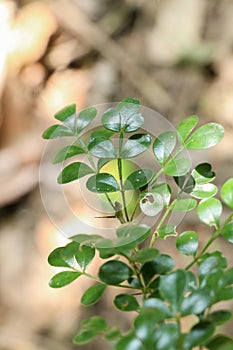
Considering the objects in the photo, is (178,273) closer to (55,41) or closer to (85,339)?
(85,339)

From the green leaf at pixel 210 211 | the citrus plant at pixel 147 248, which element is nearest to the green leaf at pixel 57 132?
the citrus plant at pixel 147 248

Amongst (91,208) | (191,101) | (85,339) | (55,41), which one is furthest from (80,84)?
(85,339)

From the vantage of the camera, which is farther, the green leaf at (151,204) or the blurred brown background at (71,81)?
the blurred brown background at (71,81)

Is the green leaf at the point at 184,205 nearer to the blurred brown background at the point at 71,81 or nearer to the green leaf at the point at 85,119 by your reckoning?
the green leaf at the point at 85,119

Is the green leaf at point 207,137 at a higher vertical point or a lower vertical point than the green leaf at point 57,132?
higher

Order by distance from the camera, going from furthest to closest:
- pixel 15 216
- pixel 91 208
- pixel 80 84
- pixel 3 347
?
pixel 80 84
pixel 15 216
pixel 3 347
pixel 91 208

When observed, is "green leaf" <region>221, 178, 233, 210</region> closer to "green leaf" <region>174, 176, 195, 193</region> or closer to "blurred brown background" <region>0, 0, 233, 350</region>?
"green leaf" <region>174, 176, 195, 193</region>

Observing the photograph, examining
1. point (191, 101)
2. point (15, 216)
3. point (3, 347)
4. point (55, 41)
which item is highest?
point (55, 41)

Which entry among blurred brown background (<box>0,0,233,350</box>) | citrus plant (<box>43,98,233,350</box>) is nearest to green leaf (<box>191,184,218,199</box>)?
citrus plant (<box>43,98,233,350</box>)
